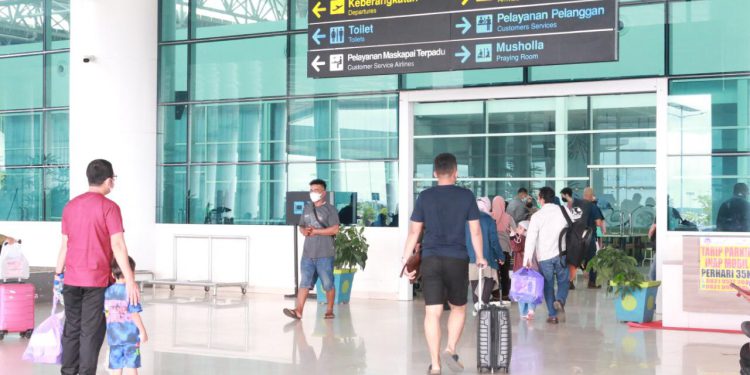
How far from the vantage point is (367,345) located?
9672 mm

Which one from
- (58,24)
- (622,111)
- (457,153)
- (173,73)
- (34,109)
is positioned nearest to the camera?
(622,111)

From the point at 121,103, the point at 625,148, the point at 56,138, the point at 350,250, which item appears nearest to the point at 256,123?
the point at 121,103

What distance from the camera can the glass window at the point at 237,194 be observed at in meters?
16.1

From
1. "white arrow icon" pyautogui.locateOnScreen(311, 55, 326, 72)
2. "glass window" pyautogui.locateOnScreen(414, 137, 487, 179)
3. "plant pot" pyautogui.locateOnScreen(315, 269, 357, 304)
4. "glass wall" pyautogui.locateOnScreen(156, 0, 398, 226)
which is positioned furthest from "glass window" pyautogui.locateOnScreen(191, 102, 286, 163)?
"white arrow icon" pyautogui.locateOnScreen(311, 55, 326, 72)

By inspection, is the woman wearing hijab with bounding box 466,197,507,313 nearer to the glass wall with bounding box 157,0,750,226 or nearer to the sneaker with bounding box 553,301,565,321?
the sneaker with bounding box 553,301,565,321

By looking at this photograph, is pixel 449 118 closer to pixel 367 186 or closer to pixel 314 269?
pixel 367 186

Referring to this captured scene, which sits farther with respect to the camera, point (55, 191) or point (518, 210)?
point (55, 191)

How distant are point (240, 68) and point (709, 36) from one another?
7.47 m

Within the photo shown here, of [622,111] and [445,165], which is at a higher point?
[622,111]

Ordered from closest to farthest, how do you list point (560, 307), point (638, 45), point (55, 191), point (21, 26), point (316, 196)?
point (316, 196) < point (560, 307) < point (638, 45) < point (55, 191) < point (21, 26)

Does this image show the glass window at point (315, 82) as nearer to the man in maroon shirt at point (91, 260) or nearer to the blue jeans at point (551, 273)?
the blue jeans at point (551, 273)

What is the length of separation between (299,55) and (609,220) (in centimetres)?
660

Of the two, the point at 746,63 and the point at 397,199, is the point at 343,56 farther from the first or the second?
the point at 746,63

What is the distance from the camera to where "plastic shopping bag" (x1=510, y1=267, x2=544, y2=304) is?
11.6 metres
